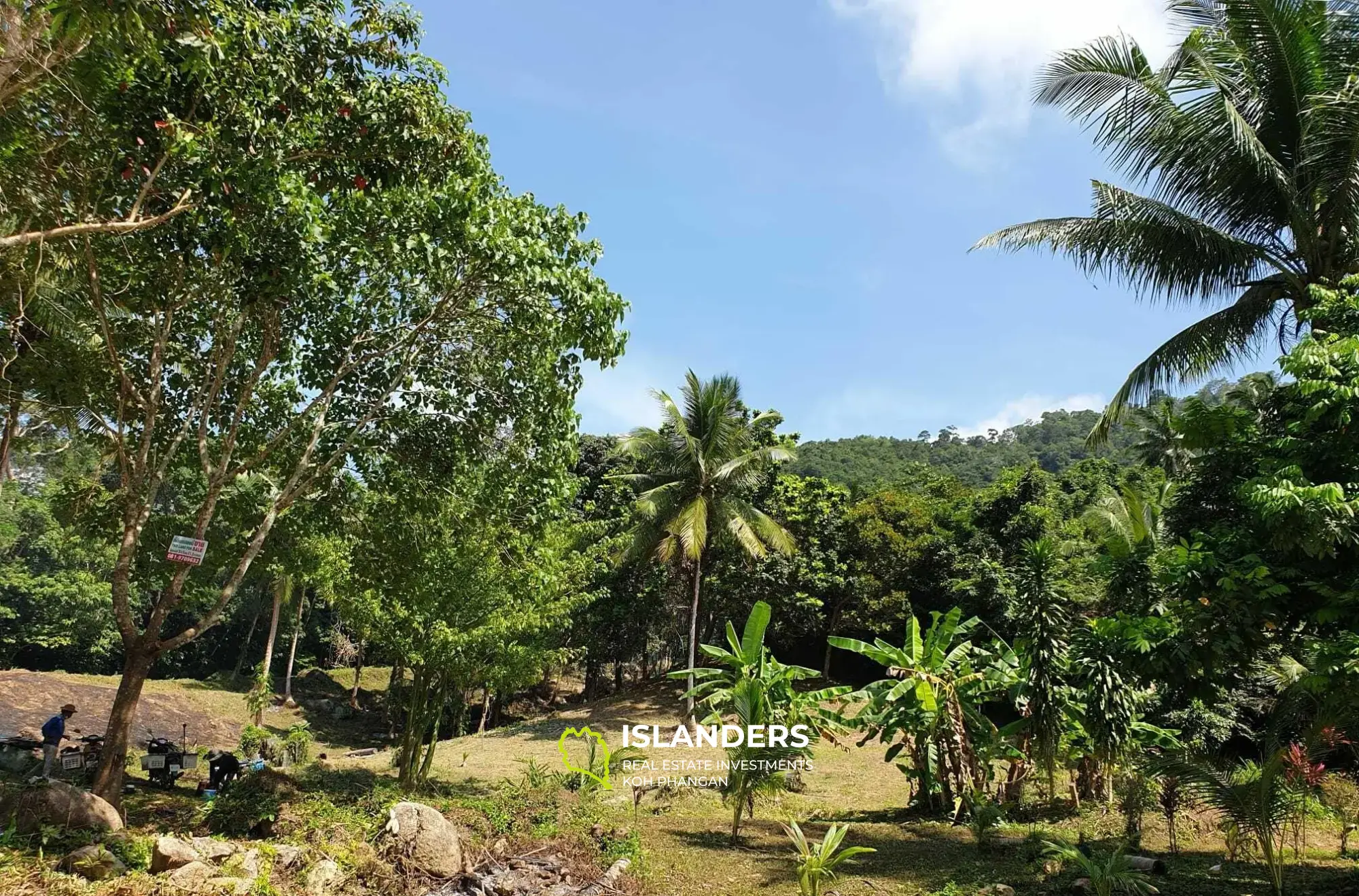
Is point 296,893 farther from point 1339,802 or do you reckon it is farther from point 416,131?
point 1339,802

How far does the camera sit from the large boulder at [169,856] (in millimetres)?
6590

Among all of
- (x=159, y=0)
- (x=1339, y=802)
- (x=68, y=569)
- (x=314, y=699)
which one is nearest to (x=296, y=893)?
(x=159, y=0)

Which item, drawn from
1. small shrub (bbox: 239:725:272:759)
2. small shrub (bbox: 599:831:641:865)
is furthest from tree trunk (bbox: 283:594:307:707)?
small shrub (bbox: 599:831:641:865)

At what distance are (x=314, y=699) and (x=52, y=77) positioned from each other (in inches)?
1198

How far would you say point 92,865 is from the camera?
6324 mm

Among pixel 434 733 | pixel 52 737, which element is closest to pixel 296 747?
pixel 52 737

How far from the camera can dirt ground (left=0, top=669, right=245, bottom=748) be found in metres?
20.0

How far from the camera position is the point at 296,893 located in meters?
6.93

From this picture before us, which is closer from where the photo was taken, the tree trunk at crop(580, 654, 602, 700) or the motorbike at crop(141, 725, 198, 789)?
the motorbike at crop(141, 725, 198, 789)

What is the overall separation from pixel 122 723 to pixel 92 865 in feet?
9.10

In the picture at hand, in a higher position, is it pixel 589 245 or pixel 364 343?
pixel 589 245

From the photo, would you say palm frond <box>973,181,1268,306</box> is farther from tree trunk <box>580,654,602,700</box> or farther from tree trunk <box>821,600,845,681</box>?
tree trunk <box>580,654,602,700</box>

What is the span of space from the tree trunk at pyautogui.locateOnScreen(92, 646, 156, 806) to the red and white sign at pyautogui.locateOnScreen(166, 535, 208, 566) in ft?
3.28

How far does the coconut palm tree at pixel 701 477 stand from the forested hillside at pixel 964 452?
50.6ft
